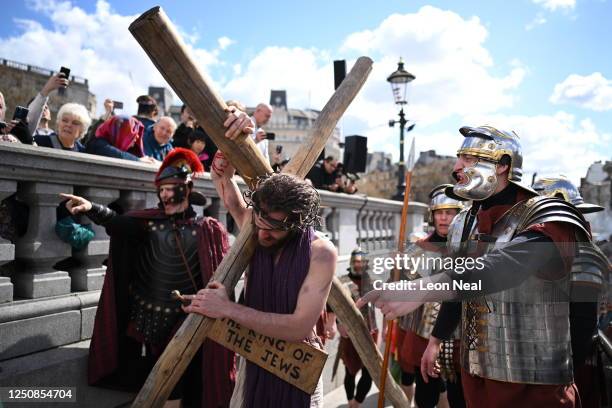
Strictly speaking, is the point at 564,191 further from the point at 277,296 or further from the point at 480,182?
the point at 277,296

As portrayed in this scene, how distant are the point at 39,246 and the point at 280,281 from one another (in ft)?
6.08

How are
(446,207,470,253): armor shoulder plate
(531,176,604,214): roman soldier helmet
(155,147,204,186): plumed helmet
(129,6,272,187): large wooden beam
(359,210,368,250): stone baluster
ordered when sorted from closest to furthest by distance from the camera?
1. (129,6,272,187): large wooden beam
2. (446,207,470,253): armor shoulder plate
3. (155,147,204,186): plumed helmet
4. (531,176,604,214): roman soldier helmet
5. (359,210,368,250): stone baluster

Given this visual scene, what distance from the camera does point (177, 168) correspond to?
327cm

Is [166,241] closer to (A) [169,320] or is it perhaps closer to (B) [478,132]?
(A) [169,320]

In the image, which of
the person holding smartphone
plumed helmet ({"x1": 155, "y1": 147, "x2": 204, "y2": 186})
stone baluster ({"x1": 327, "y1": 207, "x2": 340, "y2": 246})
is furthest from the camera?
stone baluster ({"x1": 327, "y1": 207, "x2": 340, "y2": 246})

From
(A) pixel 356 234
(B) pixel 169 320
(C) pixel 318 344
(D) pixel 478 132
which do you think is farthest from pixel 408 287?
(A) pixel 356 234

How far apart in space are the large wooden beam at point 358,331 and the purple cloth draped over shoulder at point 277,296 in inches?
19.0

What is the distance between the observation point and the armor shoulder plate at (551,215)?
2.28m

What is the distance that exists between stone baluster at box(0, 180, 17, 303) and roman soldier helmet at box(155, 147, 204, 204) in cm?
91

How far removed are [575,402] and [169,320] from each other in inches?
100

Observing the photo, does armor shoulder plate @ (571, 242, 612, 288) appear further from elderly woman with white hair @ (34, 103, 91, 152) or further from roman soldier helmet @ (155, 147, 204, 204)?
elderly woman with white hair @ (34, 103, 91, 152)

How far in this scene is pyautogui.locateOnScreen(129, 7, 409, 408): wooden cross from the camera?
1917 mm

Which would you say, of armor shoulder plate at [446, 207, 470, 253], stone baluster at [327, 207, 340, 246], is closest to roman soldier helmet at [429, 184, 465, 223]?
armor shoulder plate at [446, 207, 470, 253]

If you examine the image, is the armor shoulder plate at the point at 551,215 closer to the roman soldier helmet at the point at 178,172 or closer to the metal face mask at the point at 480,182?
the metal face mask at the point at 480,182
